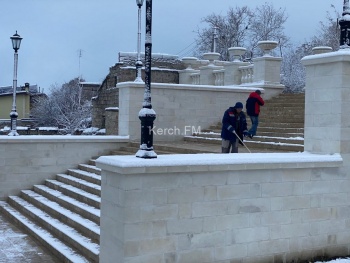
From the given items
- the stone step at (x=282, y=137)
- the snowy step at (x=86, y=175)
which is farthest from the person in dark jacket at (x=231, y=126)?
the snowy step at (x=86, y=175)

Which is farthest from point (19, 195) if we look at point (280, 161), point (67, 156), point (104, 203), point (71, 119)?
point (71, 119)

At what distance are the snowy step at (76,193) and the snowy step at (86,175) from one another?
412 millimetres

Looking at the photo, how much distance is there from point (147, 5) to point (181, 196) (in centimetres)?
278

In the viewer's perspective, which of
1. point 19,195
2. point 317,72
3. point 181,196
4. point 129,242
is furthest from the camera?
point 19,195

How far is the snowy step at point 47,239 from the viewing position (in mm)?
9078

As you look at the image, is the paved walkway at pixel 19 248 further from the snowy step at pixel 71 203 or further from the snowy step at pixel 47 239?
the snowy step at pixel 71 203

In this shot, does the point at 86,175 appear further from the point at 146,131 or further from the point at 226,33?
the point at 226,33

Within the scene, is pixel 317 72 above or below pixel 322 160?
above

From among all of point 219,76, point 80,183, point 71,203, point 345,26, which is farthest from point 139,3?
point 345,26

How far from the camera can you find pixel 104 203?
768 cm

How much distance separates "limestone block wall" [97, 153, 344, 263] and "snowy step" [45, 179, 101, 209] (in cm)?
372

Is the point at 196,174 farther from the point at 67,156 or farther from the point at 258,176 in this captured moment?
the point at 67,156

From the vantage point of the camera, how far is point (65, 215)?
11.3m

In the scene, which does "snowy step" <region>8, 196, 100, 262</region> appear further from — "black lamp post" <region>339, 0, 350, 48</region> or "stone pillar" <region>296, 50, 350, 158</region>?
"black lamp post" <region>339, 0, 350, 48</region>
